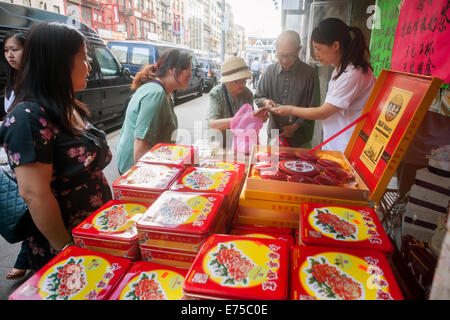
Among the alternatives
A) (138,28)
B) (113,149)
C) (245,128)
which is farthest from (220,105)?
(138,28)

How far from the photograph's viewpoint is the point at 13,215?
1384 mm

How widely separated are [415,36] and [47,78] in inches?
80.9

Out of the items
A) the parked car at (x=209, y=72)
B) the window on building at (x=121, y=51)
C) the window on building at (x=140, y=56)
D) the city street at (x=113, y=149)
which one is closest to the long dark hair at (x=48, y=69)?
the city street at (x=113, y=149)

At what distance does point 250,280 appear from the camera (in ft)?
2.52

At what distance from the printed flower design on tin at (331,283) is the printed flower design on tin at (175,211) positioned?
1.49 feet

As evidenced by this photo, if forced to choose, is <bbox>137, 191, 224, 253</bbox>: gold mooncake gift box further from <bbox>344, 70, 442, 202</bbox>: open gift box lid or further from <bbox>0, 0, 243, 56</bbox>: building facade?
<bbox>0, 0, 243, 56</bbox>: building facade

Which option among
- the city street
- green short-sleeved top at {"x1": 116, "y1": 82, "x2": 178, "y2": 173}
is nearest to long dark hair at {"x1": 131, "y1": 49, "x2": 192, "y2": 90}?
green short-sleeved top at {"x1": 116, "y1": 82, "x2": 178, "y2": 173}

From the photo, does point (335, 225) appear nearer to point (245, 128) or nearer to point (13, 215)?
point (245, 128)

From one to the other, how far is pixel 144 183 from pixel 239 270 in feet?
2.14

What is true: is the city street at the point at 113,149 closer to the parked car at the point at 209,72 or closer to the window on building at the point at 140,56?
the window on building at the point at 140,56

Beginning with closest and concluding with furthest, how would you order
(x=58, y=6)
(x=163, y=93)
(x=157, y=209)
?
(x=157, y=209) < (x=163, y=93) < (x=58, y=6)

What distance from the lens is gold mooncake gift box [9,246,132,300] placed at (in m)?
0.79

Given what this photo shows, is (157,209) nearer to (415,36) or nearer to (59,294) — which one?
(59,294)

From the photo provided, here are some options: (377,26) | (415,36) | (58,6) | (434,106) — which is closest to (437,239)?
(434,106)
